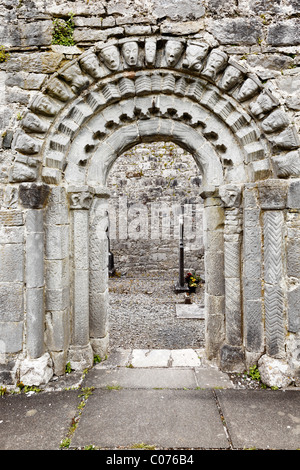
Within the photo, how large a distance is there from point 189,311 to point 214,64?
4433 mm

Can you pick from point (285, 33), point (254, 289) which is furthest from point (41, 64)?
point (254, 289)

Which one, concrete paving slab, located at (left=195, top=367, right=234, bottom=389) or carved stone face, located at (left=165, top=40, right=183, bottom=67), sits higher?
carved stone face, located at (left=165, top=40, right=183, bottom=67)

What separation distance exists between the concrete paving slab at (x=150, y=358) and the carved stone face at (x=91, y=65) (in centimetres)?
319

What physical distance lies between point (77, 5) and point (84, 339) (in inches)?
140

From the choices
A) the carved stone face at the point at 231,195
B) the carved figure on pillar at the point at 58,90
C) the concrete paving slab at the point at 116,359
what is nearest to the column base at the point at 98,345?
the concrete paving slab at the point at 116,359

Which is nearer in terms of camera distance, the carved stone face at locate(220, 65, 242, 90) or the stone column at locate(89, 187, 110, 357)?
the carved stone face at locate(220, 65, 242, 90)

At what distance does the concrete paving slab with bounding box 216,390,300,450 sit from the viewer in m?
2.02

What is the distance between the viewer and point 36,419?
7.54 ft

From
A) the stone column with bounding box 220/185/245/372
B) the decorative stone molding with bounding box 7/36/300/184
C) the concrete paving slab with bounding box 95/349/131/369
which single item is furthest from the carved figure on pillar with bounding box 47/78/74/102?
the concrete paving slab with bounding box 95/349/131/369

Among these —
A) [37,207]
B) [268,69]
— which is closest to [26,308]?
[37,207]

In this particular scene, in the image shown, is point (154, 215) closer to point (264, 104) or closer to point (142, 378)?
point (264, 104)

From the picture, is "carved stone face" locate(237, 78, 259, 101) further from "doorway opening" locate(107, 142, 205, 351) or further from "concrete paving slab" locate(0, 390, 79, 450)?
"doorway opening" locate(107, 142, 205, 351)

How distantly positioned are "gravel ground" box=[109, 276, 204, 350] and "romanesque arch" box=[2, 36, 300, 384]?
1201 mm

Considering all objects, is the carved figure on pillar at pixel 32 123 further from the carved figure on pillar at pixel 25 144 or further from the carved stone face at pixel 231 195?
the carved stone face at pixel 231 195
